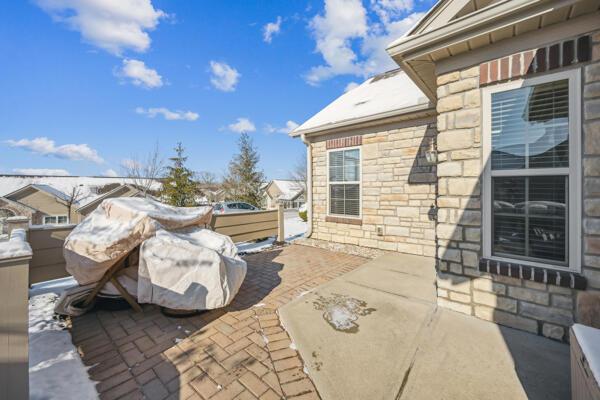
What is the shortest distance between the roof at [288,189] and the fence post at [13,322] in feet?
113

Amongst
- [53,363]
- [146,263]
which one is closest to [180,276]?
[146,263]

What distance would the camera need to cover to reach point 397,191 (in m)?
5.76

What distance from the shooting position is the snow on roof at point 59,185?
2222 centimetres

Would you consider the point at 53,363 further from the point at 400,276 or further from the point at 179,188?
the point at 179,188

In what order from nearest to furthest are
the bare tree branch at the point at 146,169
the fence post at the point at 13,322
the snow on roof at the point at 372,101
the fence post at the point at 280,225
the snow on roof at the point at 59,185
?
1. the fence post at the point at 13,322
2. the snow on roof at the point at 372,101
3. the fence post at the point at 280,225
4. the bare tree branch at the point at 146,169
5. the snow on roof at the point at 59,185

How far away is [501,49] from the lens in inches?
104

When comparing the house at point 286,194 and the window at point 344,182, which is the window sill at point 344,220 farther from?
the house at point 286,194

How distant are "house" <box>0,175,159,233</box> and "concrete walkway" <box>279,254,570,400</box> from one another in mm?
22635

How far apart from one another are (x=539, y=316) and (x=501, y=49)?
9.20 ft

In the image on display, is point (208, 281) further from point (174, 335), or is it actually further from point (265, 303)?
point (265, 303)

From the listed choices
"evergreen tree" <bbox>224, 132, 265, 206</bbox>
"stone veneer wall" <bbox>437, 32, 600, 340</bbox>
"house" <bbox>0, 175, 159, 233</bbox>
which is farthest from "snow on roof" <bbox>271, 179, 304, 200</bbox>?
"stone veneer wall" <bbox>437, 32, 600, 340</bbox>

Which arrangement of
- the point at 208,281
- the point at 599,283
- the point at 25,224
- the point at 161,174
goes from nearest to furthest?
the point at 599,283 < the point at 208,281 < the point at 25,224 < the point at 161,174

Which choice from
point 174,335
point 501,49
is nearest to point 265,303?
point 174,335

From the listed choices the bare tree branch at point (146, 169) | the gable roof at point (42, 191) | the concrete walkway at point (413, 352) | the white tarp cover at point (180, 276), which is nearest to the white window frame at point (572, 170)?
the concrete walkway at point (413, 352)
